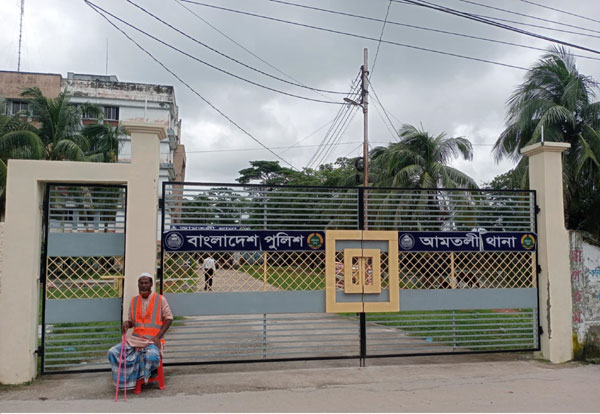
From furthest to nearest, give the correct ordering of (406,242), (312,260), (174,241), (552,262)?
1. (552,262)
2. (406,242)
3. (312,260)
4. (174,241)

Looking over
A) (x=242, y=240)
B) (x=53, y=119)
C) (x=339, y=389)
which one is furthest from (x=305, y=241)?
(x=53, y=119)

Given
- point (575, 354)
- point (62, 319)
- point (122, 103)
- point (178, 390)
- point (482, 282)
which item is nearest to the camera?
point (178, 390)

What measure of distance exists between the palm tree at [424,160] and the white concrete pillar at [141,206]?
1140 centimetres

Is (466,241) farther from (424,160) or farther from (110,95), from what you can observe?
(110,95)

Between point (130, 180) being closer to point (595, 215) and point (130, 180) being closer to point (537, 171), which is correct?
point (537, 171)

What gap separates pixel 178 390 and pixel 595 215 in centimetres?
710

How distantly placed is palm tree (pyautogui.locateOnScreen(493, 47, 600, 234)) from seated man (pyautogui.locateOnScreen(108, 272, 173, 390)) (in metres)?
11.1

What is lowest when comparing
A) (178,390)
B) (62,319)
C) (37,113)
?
(178,390)

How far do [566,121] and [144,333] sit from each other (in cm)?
1286

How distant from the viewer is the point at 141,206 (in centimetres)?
635

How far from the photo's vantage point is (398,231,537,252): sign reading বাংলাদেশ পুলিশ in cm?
716

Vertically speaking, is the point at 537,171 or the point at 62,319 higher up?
the point at 537,171

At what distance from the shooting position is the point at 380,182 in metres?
19.2

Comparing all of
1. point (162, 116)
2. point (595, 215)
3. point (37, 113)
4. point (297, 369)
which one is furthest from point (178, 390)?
point (162, 116)
